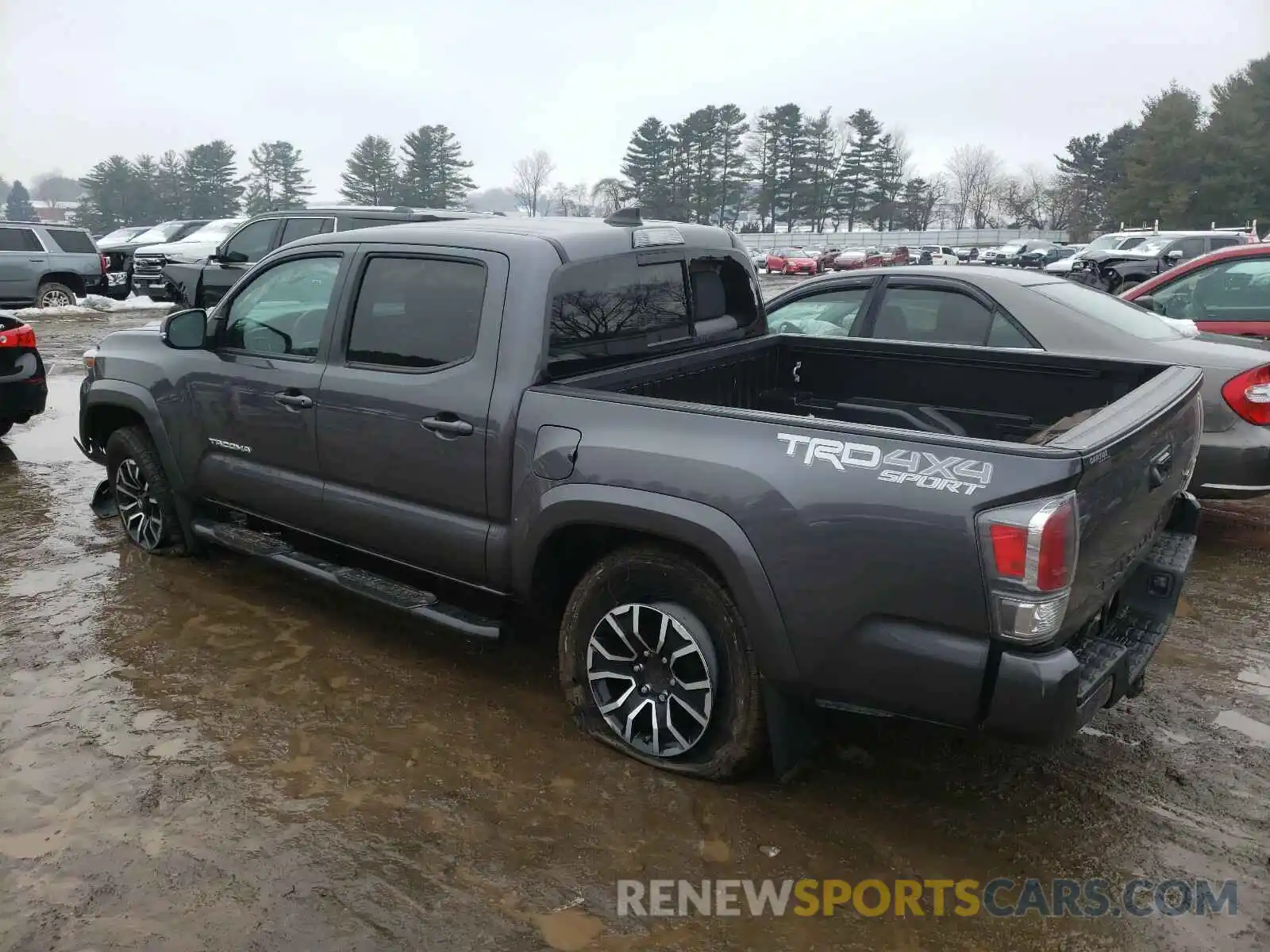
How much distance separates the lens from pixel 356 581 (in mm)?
4137

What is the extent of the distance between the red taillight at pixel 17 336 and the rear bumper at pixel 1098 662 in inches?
306

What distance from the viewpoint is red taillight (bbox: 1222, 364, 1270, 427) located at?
5.25 m

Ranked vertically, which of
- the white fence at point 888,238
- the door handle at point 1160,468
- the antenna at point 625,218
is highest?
the white fence at point 888,238

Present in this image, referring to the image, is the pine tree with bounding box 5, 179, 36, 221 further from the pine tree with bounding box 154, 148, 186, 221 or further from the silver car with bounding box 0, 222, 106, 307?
the silver car with bounding box 0, 222, 106, 307

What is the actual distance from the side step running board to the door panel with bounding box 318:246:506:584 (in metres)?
0.14

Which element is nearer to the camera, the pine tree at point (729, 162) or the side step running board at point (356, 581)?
the side step running board at point (356, 581)

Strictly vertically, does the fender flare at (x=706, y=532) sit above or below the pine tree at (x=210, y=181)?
below

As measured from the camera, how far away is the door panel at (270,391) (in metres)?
4.27

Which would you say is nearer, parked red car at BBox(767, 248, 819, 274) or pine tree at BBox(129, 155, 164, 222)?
parked red car at BBox(767, 248, 819, 274)

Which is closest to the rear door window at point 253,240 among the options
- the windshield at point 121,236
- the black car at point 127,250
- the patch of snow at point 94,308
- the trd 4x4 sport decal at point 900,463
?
the patch of snow at point 94,308

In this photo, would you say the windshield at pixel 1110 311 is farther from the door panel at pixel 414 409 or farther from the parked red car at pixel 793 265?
the parked red car at pixel 793 265

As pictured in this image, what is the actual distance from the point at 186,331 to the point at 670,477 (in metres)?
2.88

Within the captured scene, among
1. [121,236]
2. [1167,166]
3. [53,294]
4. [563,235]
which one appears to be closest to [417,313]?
[563,235]

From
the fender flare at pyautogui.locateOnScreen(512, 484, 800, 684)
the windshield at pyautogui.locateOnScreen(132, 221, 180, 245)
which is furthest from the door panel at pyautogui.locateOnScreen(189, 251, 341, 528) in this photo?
the windshield at pyautogui.locateOnScreen(132, 221, 180, 245)
